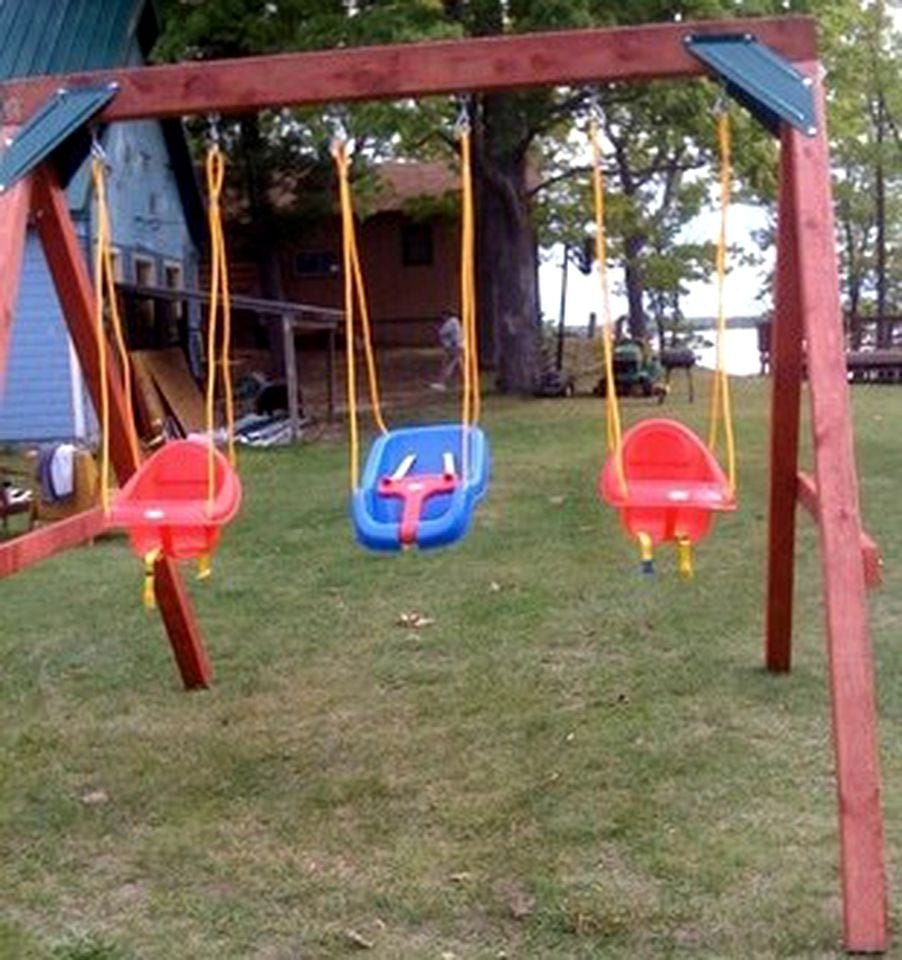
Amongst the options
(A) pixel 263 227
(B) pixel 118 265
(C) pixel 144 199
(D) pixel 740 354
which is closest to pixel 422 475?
(B) pixel 118 265

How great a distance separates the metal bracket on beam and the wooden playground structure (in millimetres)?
13

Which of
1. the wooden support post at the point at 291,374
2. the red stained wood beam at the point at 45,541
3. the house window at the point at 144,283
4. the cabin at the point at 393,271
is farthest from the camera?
the cabin at the point at 393,271

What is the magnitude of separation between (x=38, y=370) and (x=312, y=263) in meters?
16.6

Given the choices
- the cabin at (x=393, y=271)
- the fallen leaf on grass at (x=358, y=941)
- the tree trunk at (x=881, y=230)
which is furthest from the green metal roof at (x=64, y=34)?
the tree trunk at (x=881, y=230)

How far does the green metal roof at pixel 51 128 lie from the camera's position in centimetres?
480

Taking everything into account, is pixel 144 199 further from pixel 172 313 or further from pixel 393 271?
pixel 393 271

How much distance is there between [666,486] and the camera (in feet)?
15.9

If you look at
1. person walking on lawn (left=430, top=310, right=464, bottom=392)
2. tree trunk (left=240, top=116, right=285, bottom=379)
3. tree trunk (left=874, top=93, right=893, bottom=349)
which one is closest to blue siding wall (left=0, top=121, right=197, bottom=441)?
tree trunk (left=240, top=116, right=285, bottom=379)

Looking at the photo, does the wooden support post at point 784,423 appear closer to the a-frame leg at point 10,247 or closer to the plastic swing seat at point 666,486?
the plastic swing seat at point 666,486

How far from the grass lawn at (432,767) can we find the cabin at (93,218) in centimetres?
767

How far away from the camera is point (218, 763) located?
17.7ft

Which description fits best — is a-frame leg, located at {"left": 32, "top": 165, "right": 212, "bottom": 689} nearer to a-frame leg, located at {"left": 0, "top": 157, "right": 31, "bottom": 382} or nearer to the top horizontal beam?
a-frame leg, located at {"left": 0, "top": 157, "right": 31, "bottom": 382}

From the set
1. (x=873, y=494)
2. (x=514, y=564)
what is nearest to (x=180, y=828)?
(x=514, y=564)

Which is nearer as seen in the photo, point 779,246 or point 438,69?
point 438,69
